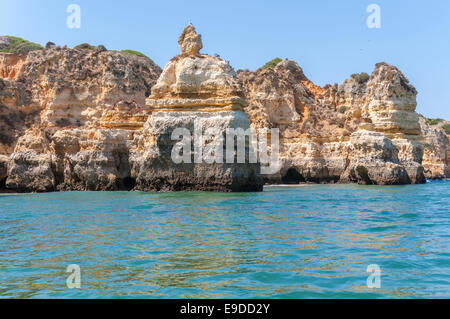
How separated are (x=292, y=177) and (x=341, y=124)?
31.4ft

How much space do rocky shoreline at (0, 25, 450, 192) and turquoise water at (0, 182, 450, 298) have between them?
1139 cm

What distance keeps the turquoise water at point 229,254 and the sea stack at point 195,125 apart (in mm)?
9744

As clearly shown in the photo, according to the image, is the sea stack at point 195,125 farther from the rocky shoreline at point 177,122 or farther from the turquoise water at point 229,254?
the turquoise water at point 229,254

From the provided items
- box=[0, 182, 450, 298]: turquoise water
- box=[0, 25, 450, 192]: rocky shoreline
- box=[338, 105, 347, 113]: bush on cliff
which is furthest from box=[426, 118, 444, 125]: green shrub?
box=[0, 182, 450, 298]: turquoise water

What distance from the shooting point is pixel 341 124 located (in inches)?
1828

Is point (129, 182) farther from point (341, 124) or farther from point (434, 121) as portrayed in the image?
point (434, 121)

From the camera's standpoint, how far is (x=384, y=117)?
38656 mm

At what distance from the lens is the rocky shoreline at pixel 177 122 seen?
25.0 meters

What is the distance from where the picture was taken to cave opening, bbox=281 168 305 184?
133 ft

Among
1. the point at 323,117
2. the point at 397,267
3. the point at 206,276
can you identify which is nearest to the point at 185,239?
the point at 206,276

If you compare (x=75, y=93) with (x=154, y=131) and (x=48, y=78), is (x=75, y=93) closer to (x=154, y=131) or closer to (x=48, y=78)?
(x=48, y=78)

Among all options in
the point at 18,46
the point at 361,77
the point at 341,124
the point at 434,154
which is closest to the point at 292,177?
the point at 341,124
